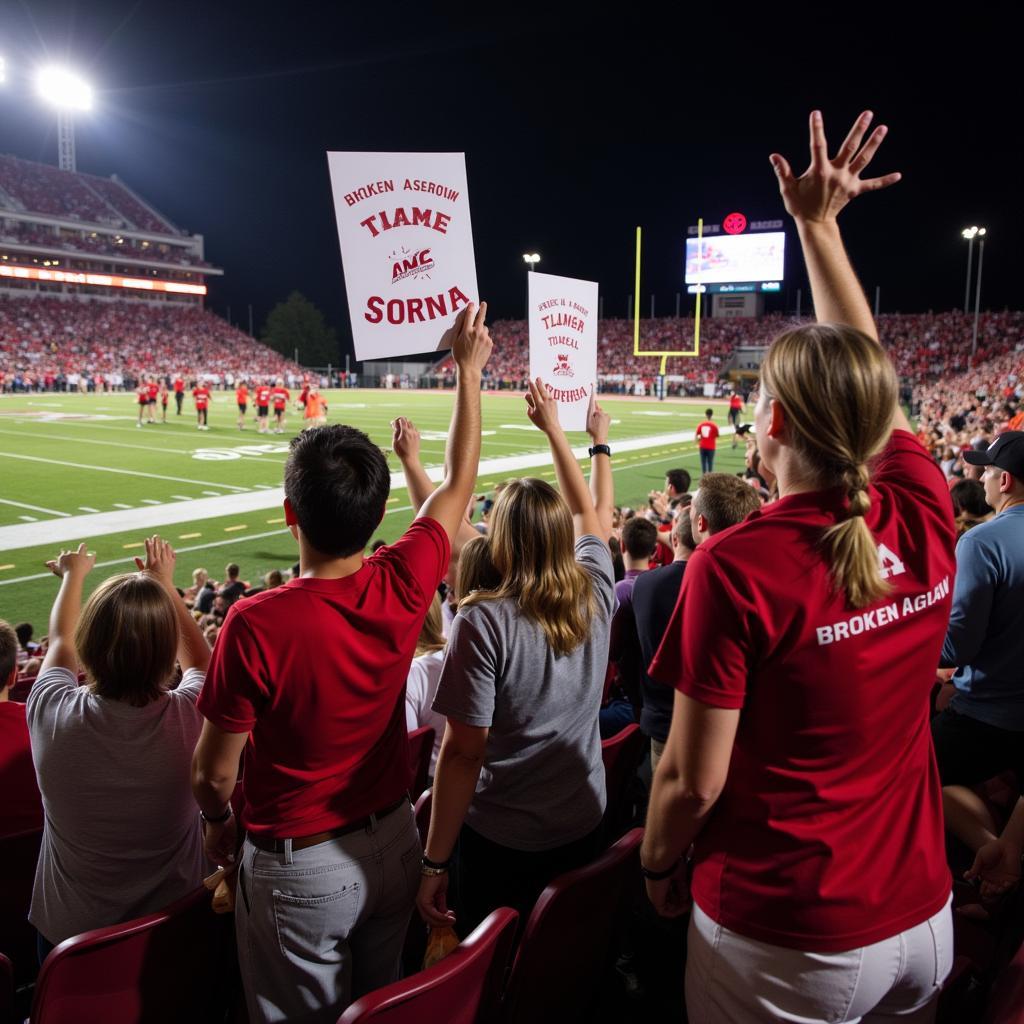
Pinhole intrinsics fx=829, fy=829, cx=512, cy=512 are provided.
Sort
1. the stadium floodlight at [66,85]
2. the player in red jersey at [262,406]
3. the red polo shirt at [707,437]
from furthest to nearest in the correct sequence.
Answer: the stadium floodlight at [66,85], the player in red jersey at [262,406], the red polo shirt at [707,437]

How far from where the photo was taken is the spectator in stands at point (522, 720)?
7.03ft

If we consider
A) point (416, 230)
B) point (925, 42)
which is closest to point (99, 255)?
point (925, 42)

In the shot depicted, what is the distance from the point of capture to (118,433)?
23219 mm

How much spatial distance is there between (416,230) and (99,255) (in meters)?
74.8

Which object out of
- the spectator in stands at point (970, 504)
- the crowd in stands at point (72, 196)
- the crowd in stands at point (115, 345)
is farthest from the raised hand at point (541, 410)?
the crowd in stands at point (72, 196)

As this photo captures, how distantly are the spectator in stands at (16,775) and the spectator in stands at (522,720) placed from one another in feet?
4.90

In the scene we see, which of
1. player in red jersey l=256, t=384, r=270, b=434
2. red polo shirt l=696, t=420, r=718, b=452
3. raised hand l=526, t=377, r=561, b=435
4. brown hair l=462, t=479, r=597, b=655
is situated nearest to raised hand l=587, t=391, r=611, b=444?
raised hand l=526, t=377, r=561, b=435

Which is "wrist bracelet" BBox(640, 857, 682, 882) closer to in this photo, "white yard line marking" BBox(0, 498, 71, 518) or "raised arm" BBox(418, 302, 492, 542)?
"raised arm" BBox(418, 302, 492, 542)

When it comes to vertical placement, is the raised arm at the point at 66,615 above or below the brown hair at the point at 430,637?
above

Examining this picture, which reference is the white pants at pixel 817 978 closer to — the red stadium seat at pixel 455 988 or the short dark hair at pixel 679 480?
the red stadium seat at pixel 455 988

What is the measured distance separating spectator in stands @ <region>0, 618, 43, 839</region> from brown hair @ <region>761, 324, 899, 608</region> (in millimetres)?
2562

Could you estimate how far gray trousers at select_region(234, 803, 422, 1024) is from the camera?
1.92 m

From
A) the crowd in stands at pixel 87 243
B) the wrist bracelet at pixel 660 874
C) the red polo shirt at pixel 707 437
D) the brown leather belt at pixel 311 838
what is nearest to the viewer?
the wrist bracelet at pixel 660 874

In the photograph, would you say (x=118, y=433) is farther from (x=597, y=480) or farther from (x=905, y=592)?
(x=905, y=592)
